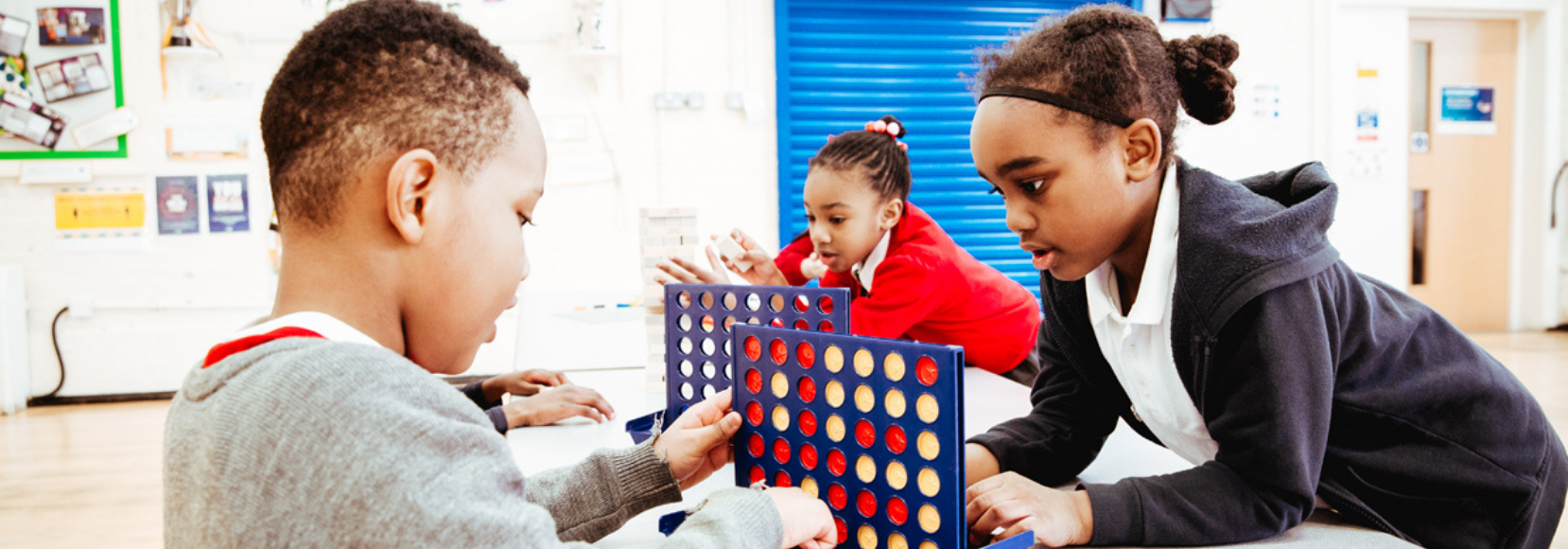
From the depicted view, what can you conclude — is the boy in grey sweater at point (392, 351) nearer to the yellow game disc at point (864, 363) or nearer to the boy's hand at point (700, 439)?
the boy's hand at point (700, 439)

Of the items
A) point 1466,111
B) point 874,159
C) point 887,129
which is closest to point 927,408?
point 874,159

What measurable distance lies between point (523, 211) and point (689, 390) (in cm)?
45

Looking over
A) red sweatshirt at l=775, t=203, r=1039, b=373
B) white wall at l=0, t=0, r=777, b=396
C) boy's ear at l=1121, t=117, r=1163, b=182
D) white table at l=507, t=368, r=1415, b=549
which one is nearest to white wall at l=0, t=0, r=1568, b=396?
white wall at l=0, t=0, r=777, b=396

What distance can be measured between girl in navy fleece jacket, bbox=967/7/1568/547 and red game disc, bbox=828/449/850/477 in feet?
0.45

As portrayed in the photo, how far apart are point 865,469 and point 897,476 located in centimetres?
3

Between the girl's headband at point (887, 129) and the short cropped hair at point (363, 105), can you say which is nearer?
the short cropped hair at point (363, 105)

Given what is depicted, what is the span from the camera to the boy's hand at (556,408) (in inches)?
49.6

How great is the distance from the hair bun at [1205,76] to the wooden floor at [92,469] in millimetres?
1710

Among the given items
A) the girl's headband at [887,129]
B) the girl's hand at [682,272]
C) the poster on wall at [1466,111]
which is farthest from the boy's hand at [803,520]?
the poster on wall at [1466,111]

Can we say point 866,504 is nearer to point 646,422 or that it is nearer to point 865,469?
point 865,469

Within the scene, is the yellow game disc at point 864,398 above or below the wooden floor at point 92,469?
above

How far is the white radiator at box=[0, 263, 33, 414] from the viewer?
357 centimetres

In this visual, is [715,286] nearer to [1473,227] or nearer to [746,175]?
[746,175]

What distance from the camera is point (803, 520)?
0.71 meters
